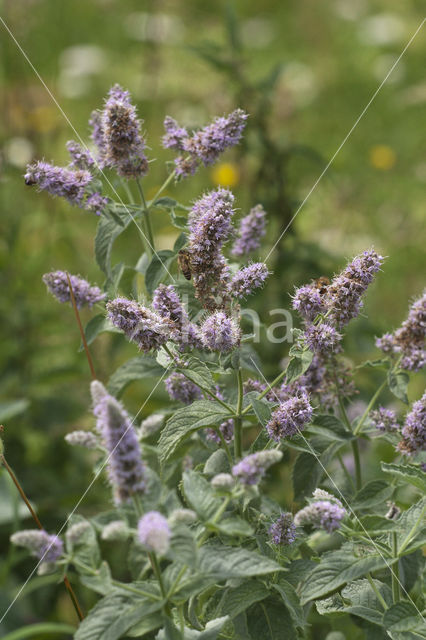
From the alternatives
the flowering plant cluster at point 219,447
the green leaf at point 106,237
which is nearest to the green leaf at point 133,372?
the flowering plant cluster at point 219,447

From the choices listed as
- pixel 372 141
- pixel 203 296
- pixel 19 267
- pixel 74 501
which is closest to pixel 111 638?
pixel 203 296

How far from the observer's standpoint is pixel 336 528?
4.35 feet

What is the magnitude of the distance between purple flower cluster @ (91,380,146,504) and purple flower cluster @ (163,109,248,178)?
2.61ft

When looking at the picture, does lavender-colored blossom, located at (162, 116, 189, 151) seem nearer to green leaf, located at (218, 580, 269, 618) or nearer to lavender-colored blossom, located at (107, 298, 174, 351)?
lavender-colored blossom, located at (107, 298, 174, 351)

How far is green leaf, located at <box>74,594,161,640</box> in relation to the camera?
1.25m

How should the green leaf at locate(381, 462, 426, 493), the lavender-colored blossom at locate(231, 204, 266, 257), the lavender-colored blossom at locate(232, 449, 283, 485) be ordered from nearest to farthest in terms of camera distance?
the lavender-colored blossom at locate(232, 449, 283, 485) → the green leaf at locate(381, 462, 426, 493) → the lavender-colored blossom at locate(231, 204, 266, 257)

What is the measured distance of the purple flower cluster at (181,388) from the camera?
171 centimetres

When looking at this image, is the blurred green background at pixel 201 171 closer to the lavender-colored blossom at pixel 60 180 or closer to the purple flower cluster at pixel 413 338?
the lavender-colored blossom at pixel 60 180

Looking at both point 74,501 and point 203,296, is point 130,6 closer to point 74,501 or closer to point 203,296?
point 74,501

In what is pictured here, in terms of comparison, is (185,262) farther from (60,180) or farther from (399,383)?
(399,383)

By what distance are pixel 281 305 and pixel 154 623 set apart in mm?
1907

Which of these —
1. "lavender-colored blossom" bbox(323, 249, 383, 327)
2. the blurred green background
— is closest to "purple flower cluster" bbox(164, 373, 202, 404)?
"lavender-colored blossom" bbox(323, 249, 383, 327)

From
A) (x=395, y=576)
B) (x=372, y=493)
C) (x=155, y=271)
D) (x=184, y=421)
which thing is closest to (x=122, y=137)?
(x=155, y=271)

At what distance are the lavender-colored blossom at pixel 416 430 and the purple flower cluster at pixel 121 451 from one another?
0.65 m
